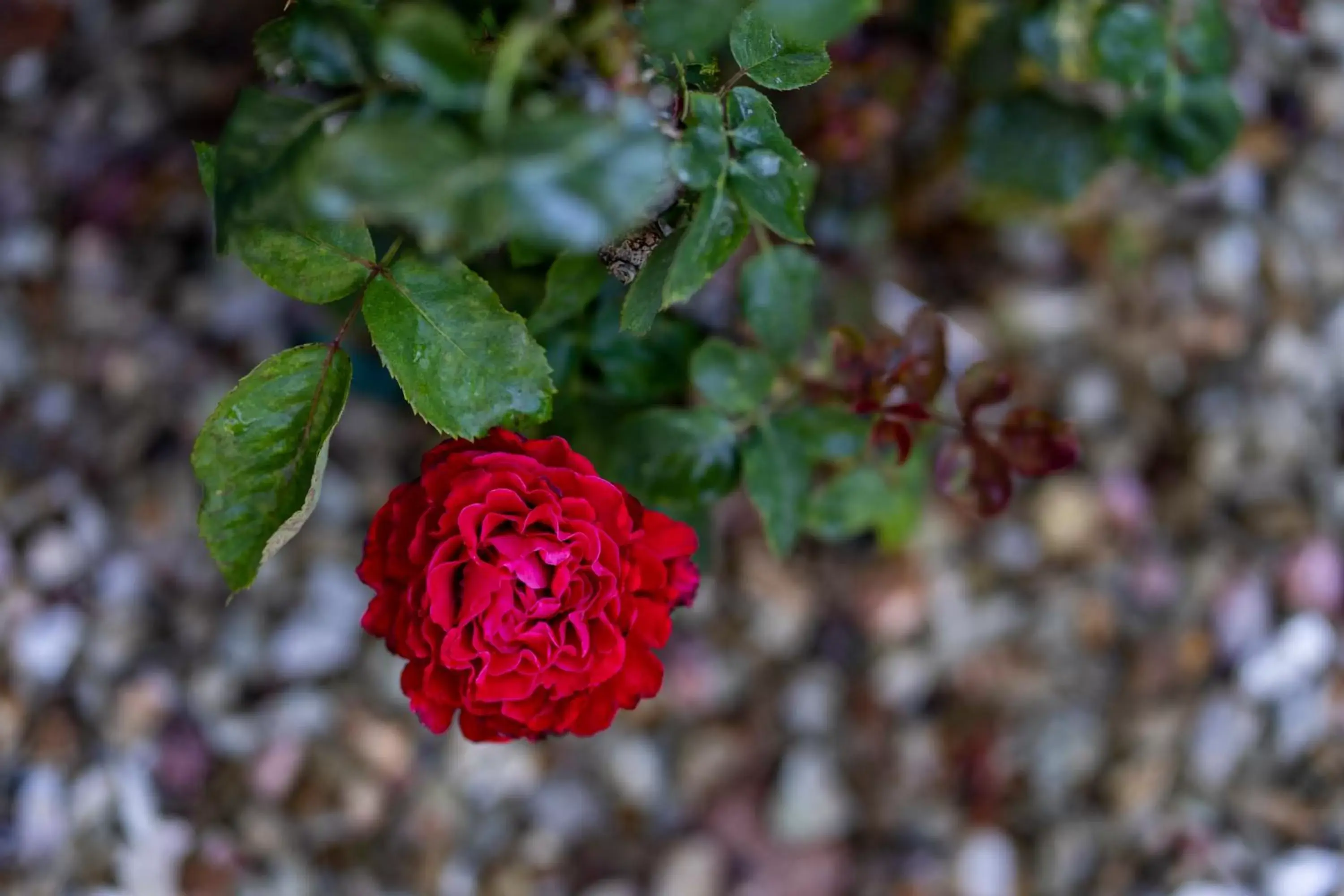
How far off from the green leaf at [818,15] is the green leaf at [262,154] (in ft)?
0.68

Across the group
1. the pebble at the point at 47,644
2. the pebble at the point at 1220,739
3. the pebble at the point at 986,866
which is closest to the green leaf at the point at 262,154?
the pebble at the point at 47,644

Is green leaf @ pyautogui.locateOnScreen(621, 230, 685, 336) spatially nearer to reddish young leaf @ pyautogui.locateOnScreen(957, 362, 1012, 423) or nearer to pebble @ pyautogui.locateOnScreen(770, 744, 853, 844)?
reddish young leaf @ pyautogui.locateOnScreen(957, 362, 1012, 423)

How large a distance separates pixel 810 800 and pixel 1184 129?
2.73 ft

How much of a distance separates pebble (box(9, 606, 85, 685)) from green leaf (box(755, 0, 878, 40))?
3.66 ft

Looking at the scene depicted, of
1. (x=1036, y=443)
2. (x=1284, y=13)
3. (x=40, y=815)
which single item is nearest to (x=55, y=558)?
(x=40, y=815)

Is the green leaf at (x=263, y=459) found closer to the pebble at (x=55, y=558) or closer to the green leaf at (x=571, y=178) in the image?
the green leaf at (x=571, y=178)

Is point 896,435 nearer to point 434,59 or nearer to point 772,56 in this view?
point 772,56

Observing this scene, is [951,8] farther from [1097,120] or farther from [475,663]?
[475,663]

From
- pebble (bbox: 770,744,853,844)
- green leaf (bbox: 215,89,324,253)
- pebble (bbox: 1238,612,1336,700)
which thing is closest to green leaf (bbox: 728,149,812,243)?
green leaf (bbox: 215,89,324,253)

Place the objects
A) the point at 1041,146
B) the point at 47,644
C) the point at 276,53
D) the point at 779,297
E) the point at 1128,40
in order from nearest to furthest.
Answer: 1. the point at 276,53
2. the point at 779,297
3. the point at 1128,40
4. the point at 1041,146
5. the point at 47,644

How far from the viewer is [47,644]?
1.19 metres

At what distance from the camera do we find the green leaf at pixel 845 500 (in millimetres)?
907

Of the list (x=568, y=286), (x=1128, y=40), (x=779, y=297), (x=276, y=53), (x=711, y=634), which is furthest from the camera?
(x=711, y=634)

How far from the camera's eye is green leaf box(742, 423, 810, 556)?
739 millimetres
